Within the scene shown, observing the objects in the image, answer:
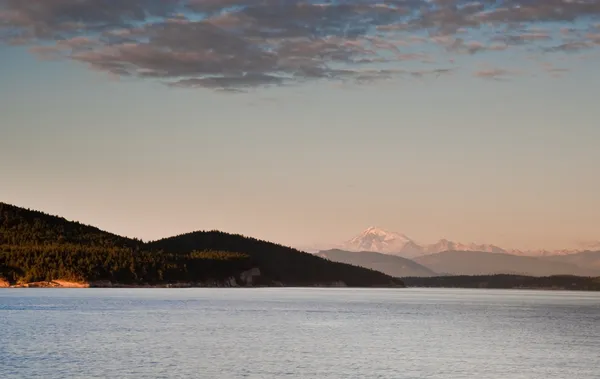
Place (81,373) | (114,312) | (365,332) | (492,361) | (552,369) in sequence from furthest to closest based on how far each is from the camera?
(114,312) → (365,332) → (492,361) → (552,369) → (81,373)

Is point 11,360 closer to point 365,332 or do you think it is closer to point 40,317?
point 365,332

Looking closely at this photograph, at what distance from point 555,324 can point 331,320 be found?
3646 cm

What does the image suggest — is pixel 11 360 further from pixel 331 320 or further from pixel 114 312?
pixel 114 312

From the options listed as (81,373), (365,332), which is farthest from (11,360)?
(365,332)

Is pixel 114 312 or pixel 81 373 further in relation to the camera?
pixel 114 312

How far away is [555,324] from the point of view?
15612 cm

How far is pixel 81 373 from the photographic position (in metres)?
76.5

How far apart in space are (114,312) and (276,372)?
10557 cm

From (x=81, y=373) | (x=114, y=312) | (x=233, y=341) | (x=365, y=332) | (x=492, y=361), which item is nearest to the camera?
(x=81, y=373)

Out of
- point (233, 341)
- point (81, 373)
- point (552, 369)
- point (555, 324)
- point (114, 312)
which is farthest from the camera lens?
point (114, 312)

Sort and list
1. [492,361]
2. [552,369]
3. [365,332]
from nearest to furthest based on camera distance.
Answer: [552,369]
[492,361]
[365,332]

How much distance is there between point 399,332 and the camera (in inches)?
5113

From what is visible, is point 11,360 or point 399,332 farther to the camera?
point 399,332

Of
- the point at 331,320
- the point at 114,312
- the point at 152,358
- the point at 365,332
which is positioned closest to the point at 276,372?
the point at 152,358
